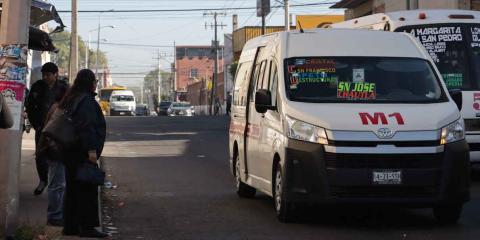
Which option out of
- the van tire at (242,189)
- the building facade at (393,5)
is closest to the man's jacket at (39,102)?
the van tire at (242,189)

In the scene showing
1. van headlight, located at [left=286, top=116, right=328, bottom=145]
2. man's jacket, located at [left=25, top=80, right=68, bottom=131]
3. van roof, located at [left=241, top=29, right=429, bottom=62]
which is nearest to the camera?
van headlight, located at [left=286, top=116, right=328, bottom=145]

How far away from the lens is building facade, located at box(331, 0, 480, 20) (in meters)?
30.6

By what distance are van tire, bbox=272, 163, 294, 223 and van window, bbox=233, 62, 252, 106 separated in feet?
7.07

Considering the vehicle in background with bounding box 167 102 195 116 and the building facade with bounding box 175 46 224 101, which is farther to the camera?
the building facade with bounding box 175 46 224 101

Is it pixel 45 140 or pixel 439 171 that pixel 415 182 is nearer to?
pixel 439 171

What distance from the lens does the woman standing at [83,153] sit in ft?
27.5

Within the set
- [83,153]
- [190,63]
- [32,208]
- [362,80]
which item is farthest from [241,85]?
[190,63]

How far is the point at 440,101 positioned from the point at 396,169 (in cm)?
127

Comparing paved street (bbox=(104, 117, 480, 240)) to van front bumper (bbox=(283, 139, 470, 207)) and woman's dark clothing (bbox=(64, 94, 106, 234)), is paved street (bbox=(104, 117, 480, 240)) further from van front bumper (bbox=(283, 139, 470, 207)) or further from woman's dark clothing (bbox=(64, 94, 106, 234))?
woman's dark clothing (bbox=(64, 94, 106, 234))

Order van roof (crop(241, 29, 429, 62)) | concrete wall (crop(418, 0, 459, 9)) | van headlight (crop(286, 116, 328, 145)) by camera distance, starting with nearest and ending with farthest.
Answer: van headlight (crop(286, 116, 328, 145)) → van roof (crop(241, 29, 429, 62)) → concrete wall (crop(418, 0, 459, 9))

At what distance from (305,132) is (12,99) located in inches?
124

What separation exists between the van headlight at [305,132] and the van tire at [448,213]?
161 cm

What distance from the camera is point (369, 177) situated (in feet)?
29.8

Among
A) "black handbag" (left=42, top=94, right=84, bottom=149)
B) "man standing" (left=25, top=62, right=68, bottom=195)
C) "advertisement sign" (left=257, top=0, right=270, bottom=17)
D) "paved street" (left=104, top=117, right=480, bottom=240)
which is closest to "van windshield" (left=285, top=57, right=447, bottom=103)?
"paved street" (left=104, top=117, right=480, bottom=240)
